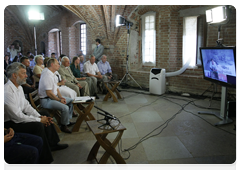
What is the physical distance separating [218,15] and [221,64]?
6.37 feet

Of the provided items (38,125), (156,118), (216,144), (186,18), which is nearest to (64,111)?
(38,125)

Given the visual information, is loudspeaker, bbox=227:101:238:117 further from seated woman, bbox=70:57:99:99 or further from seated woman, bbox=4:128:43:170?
seated woman, bbox=4:128:43:170

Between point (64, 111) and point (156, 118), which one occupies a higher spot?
point (64, 111)

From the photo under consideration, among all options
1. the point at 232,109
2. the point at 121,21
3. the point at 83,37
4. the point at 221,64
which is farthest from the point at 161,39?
the point at 83,37

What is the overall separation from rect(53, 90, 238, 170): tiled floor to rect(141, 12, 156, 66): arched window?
3391 millimetres

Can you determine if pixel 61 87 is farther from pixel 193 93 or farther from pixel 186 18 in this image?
pixel 186 18

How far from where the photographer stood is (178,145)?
315 cm

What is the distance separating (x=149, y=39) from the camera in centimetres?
791

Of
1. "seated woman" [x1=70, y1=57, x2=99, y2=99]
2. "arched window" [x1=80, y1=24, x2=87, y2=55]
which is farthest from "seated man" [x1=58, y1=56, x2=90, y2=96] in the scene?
"arched window" [x1=80, y1=24, x2=87, y2=55]

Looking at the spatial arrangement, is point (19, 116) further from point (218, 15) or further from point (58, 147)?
point (218, 15)

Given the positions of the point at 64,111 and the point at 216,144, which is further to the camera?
the point at 64,111

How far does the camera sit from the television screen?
355cm

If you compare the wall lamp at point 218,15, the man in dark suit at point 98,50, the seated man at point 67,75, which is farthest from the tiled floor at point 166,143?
the man in dark suit at point 98,50

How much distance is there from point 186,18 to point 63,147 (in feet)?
19.7
